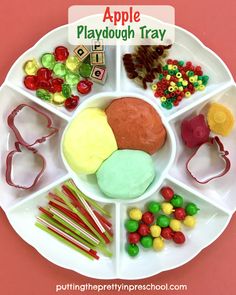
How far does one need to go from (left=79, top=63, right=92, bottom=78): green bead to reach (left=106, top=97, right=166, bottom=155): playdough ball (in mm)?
107

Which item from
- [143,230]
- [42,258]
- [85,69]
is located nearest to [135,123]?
[85,69]

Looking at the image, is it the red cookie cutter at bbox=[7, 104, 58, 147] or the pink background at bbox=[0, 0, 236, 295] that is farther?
the pink background at bbox=[0, 0, 236, 295]

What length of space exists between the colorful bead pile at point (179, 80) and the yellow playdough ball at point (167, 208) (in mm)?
287

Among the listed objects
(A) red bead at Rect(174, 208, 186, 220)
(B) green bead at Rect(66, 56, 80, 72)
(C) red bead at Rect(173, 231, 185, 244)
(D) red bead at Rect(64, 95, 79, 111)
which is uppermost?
(B) green bead at Rect(66, 56, 80, 72)

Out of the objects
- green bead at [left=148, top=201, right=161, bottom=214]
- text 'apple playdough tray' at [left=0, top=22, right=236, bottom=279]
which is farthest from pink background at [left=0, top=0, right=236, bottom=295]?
green bead at [left=148, top=201, right=161, bottom=214]

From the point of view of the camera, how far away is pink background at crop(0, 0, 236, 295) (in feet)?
4.49

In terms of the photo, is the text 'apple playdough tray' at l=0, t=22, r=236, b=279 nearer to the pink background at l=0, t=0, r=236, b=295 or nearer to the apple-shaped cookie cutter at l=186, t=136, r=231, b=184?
the apple-shaped cookie cutter at l=186, t=136, r=231, b=184

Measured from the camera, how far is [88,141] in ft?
4.06

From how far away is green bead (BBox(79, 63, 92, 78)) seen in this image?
1.28 m

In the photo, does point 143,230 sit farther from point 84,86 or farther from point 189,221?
point 84,86

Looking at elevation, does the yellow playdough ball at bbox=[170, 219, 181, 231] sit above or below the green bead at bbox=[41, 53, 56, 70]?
below

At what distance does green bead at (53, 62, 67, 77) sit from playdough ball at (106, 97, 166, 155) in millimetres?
162

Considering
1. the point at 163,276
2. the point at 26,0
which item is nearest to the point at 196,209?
the point at 163,276

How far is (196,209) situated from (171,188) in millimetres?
90
